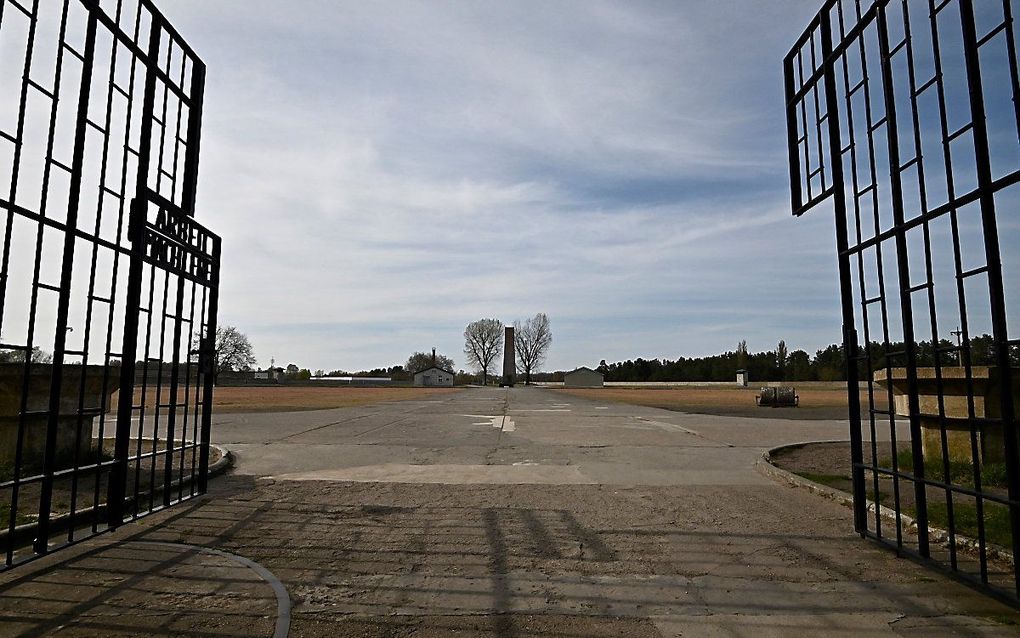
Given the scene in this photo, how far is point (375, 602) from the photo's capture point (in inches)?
156

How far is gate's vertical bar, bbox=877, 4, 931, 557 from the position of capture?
15.7 ft

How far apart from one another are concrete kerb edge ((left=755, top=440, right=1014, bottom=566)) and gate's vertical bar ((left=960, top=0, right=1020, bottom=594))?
39.5 inches

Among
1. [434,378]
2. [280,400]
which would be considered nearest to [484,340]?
[434,378]

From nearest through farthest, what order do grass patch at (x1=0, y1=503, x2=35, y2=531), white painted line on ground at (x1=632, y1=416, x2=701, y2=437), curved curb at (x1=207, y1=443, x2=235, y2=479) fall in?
grass patch at (x1=0, y1=503, x2=35, y2=531) < curved curb at (x1=207, y1=443, x2=235, y2=479) < white painted line on ground at (x1=632, y1=416, x2=701, y2=437)

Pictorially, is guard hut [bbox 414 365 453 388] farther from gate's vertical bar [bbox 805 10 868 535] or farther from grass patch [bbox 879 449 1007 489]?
gate's vertical bar [bbox 805 10 868 535]

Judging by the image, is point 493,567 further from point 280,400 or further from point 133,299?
point 280,400

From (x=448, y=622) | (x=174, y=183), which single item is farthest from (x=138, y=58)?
(x=448, y=622)

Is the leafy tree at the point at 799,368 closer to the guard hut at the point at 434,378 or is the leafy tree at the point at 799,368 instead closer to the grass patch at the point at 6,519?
the guard hut at the point at 434,378

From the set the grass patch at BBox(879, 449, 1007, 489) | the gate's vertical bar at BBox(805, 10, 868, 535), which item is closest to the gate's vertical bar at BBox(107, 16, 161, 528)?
the gate's vertical bar at BBox(805, 10, 868, 535)

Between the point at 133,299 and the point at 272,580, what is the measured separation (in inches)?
126

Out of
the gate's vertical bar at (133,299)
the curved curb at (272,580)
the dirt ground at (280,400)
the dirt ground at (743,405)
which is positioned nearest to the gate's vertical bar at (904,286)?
the curved curb at (272,580)

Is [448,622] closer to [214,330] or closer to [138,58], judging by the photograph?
[214,330]

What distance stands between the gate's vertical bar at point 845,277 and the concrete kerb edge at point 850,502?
0.83ft

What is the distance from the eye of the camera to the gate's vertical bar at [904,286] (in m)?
4.78
